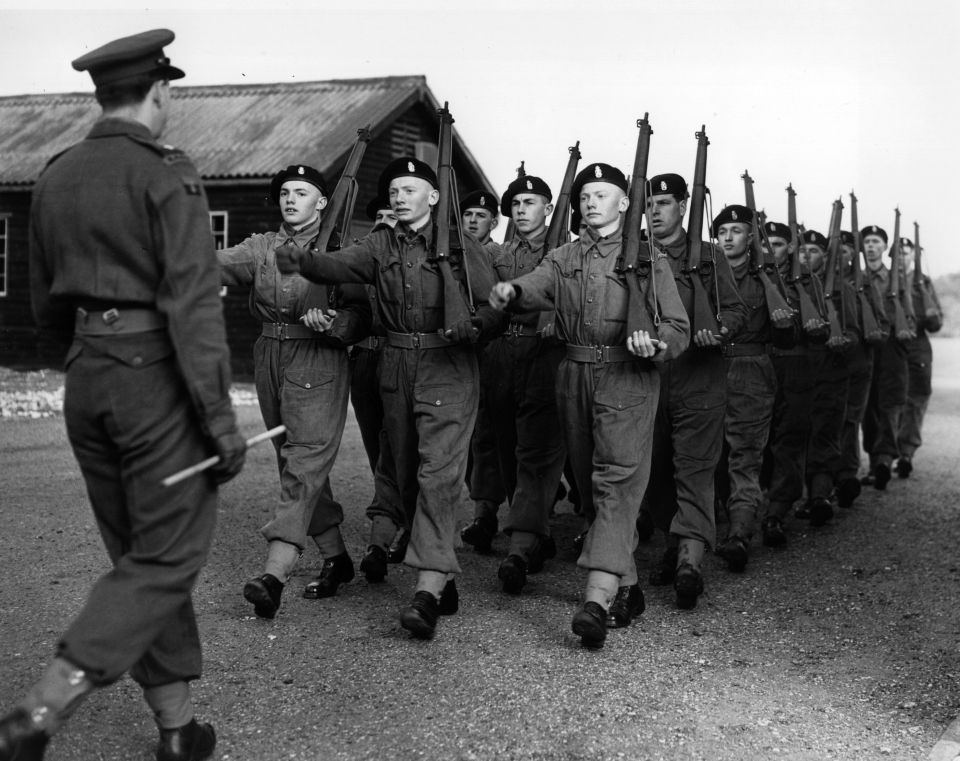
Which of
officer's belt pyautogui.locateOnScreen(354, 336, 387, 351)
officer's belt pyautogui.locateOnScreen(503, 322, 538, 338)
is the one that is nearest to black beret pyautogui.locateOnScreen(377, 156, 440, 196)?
officer's belt pyautogui.locateOnScreen(354, 336, 387, 351)

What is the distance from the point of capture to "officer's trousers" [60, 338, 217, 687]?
3.64m

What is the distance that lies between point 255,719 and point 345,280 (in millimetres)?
2205

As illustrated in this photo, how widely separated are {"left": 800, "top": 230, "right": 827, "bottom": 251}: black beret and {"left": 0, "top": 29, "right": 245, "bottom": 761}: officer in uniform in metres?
7.89

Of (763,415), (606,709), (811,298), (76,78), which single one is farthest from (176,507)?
(76,78)

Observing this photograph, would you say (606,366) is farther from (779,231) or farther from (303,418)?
(779,231)

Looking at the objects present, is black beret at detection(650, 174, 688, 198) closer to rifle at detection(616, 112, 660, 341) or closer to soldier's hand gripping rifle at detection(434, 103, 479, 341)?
rifle at detection(616, 112, 660, 341)

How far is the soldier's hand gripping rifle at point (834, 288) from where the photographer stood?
9.88 meters

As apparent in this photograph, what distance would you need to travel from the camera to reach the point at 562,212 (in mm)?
8578

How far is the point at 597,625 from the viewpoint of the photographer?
5410 mm

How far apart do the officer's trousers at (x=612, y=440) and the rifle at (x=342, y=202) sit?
1.43 metres

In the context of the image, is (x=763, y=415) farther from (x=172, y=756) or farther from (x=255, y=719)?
(x=172, y=756)

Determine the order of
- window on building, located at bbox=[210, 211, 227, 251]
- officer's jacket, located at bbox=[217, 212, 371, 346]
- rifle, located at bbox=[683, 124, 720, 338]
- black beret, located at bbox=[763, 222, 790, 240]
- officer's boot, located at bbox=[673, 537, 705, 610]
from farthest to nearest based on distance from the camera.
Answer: window on building, located at bbox=[210, 211, 227, 251] < black beret, located at bbox=[763, 222, 790, 240] < rifle, located at bbox=[683, 124, 720, 338] < officer's boot, located at bbox=[673, 537, 705, 610] < officer's jacket, located at bbox=[217, 212, 371, 346]

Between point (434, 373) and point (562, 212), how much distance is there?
286 cm

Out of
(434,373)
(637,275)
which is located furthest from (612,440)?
(434,373)
